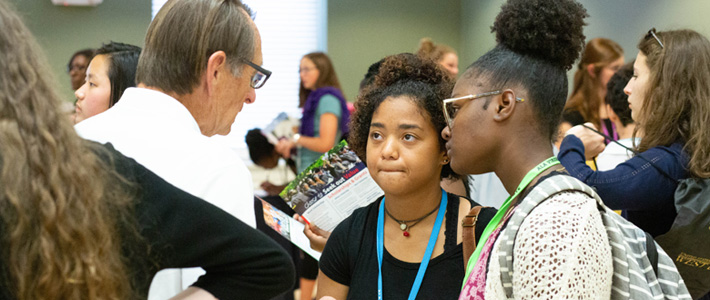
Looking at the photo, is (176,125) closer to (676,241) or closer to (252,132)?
(676,241)

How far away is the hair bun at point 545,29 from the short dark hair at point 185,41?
2.14 ft

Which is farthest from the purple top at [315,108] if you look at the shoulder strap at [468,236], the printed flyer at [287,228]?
the shoulder strap at [468,236]

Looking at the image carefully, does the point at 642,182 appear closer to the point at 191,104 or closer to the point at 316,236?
the point at 316,236

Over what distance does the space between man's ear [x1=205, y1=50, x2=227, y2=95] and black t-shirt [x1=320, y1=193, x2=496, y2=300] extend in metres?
0.58

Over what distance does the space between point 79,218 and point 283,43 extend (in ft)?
24.8

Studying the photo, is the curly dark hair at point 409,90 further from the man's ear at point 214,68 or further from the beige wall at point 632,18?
the beige wall at point 632,18

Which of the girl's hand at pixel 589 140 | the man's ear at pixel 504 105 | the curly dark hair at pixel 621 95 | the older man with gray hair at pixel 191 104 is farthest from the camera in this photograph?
the curly dark hair at pixel 621 95

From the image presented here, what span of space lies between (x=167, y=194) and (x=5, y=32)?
12.2 inches

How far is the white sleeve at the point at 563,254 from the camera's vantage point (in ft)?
3.96

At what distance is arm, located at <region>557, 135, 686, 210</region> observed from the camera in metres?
2.22

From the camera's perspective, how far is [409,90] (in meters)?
1.96

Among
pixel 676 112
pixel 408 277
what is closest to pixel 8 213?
pixel 408 277

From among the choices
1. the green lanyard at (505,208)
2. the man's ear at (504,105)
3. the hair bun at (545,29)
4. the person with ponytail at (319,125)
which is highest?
the hair bun at (545,29)

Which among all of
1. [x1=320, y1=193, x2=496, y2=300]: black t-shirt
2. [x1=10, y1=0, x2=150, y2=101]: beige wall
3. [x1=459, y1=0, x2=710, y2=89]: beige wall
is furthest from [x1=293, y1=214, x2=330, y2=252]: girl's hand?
[x1=10, y1=0, x2=150, y2=101]: beige wall
